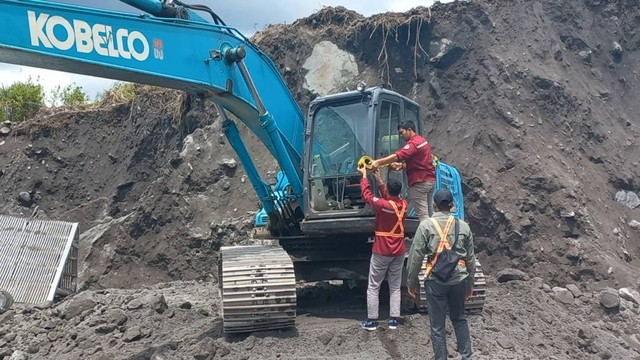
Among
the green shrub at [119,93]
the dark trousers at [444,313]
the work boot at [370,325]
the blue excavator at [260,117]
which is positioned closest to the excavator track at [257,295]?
the blue excavator at [260,117]

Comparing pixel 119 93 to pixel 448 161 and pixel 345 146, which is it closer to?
Result: pixel 448 161

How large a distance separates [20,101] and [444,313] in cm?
2124

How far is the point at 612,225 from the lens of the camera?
13555mm

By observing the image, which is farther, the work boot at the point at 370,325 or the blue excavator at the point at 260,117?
the work boot at the point at 370,325

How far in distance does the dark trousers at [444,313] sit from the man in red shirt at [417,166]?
59.3 inches

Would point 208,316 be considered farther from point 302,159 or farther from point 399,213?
point 399,213

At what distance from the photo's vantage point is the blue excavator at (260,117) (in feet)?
20.6

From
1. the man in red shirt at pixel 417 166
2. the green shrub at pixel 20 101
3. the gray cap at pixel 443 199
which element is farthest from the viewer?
the green shrub at pixel 20 101

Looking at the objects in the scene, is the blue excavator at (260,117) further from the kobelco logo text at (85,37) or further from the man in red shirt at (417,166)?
the man in red shirt at (417,166)

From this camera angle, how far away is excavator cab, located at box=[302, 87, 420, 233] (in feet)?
26.5

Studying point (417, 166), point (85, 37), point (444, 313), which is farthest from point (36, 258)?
point (444, 313)

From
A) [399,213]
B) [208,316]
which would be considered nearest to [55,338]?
[208,316]

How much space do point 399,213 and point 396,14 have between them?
9893 mm

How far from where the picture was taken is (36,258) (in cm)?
1072
